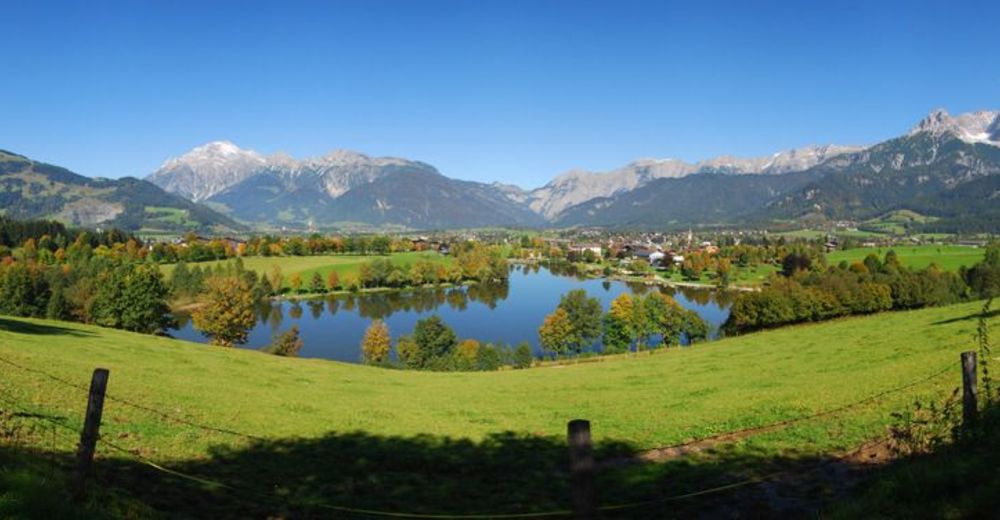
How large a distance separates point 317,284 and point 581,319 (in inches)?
3688

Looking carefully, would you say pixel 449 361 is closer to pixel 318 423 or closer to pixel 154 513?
pixel 318 423

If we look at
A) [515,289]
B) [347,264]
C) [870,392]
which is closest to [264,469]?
[870,392]

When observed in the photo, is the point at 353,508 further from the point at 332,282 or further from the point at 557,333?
the point at 332,282

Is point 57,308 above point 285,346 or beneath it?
above

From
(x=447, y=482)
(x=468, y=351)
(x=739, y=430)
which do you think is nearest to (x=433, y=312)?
(x=468, y=351)

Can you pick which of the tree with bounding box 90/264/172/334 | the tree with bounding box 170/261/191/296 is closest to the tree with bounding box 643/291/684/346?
the tree with bounding box 90/264/172/334

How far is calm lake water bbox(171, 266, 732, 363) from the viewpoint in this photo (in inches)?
3903

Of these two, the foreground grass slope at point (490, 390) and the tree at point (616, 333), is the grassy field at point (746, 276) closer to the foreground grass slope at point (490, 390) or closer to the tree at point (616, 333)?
the tree at point (616, 333)

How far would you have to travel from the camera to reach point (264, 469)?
45.0 ft

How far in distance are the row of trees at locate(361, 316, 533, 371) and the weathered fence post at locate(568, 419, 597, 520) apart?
64.7 meters

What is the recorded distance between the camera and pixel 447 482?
43.7 ft

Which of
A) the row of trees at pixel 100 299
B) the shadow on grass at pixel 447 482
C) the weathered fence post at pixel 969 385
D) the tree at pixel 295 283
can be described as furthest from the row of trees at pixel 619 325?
the tree at pixel 295 283

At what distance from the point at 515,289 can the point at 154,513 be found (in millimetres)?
171832

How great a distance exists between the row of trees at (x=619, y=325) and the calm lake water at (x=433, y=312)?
7.17 meters
